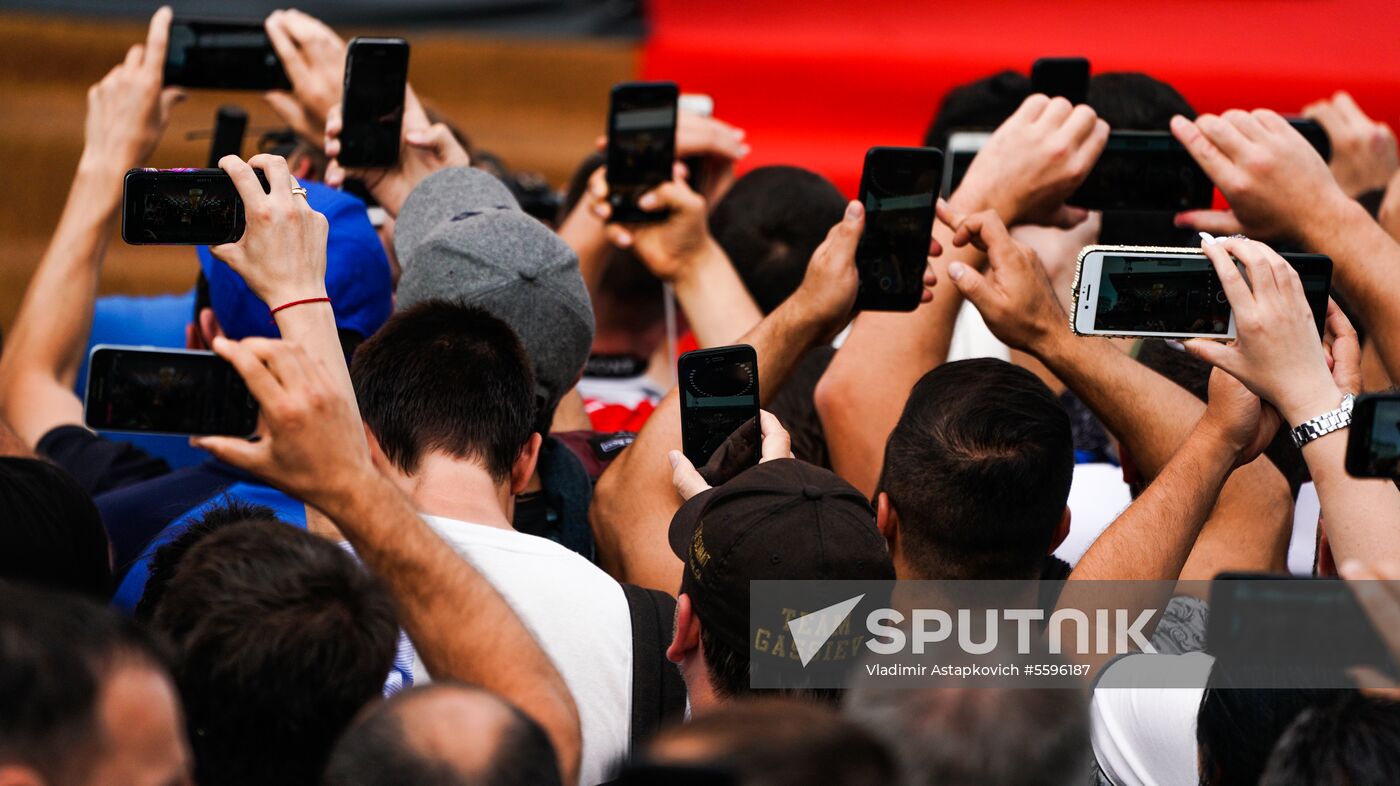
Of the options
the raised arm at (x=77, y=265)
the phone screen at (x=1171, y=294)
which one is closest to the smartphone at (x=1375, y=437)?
the phone screen at (x=1171, y=294)

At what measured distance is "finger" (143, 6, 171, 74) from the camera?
9.46 ft

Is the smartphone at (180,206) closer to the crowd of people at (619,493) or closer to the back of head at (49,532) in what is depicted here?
the crowd of people at (619,493)

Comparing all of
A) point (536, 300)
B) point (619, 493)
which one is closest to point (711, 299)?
point (536, 300)

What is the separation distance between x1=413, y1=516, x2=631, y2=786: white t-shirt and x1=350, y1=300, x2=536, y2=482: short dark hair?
146 mm

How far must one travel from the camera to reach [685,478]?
2.07 metres

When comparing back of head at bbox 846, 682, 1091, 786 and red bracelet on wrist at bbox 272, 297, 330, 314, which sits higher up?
red bracelet on wrist at bbox 272, 297, 330, 314

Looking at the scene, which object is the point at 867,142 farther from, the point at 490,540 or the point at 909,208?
the point at 490,540

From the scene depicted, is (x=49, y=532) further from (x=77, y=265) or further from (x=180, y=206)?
(x=77, y=265)

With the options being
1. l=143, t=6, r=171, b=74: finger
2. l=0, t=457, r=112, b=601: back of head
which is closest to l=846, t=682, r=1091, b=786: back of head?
l=0, t=457, r=112, b=601: back of head

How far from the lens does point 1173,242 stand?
3184 millimetres

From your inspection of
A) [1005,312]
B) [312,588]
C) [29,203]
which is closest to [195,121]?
[29,203]

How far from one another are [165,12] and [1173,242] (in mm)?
1977

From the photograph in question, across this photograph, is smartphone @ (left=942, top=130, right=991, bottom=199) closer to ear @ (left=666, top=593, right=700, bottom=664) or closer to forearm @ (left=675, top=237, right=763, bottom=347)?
forearm @ (left=675, top=237, right=763, bottom=347)

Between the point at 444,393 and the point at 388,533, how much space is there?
0.42 metres
